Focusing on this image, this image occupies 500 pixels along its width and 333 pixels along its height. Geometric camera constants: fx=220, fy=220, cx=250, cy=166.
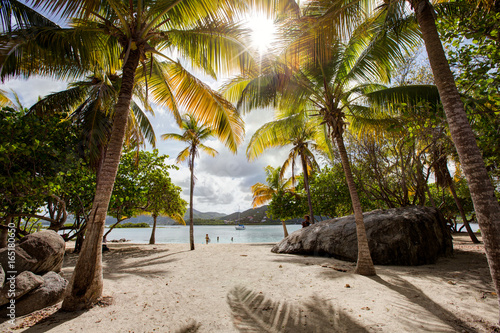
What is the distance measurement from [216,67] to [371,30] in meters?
4.58

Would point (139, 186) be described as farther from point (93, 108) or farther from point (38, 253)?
point (38, 253)

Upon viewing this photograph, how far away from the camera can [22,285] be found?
12.0 ft

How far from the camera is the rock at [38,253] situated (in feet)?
13.4

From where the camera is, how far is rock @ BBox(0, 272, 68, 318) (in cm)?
361

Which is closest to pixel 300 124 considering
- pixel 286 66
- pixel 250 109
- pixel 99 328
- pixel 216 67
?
pixel 250 109

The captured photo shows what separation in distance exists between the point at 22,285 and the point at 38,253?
0.99 m

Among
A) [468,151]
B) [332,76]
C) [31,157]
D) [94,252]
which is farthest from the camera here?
[332,76]

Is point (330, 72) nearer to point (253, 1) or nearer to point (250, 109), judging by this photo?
point (250, 109)

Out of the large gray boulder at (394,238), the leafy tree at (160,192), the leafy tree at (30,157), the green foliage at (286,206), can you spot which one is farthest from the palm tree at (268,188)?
the leafy tree at (30,157)

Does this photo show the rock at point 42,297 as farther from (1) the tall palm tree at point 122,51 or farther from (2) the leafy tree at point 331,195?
(2) the leafy tree at point 331,195

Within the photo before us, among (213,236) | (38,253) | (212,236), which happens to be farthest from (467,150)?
(212,236)

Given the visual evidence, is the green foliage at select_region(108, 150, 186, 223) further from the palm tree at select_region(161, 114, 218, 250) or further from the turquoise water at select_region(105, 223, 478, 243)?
the turquoise water at select_region(105, 223, 478, 243)

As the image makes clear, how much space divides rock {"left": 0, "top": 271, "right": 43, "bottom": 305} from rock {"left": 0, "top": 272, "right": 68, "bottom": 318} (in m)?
0.11

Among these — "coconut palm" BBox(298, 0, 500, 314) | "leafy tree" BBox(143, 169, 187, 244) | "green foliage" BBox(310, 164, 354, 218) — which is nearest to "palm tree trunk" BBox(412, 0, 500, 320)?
"coconut palm" BBox(298, 0, 500, 314)
